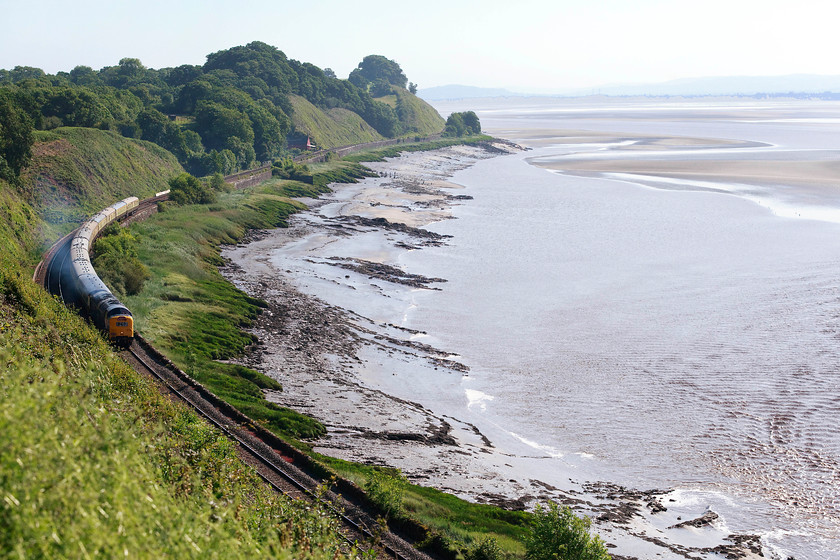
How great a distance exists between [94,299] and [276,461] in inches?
691

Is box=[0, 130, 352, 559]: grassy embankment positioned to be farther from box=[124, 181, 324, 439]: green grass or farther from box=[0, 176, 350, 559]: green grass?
box=[124, 181, 324, 439]: green grass

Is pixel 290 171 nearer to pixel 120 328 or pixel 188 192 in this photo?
pixel 188 192

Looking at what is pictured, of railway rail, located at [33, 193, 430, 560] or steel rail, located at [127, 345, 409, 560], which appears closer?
steel rail, located at [127, 345, 409, 560]

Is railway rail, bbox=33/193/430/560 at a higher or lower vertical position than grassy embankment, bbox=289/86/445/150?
lower

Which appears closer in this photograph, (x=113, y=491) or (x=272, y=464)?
(x=113, y=491)

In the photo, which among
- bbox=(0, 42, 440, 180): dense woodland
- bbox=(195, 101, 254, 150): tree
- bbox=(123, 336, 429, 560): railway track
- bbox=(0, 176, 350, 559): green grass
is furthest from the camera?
bbox=(195, 101, 254, 150): tree

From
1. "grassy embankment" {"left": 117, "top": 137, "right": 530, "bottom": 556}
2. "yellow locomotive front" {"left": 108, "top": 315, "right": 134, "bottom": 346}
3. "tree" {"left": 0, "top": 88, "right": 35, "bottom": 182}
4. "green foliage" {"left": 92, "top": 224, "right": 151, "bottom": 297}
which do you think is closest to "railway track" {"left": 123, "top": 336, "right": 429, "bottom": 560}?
"yellow locomotive front" {"left": 108, "top": 315, "right": 134, "bottom": 346}

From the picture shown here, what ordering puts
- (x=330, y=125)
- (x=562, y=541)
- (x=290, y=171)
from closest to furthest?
(x=562, y=541), (x=290, y=171), (x=330, y=125)

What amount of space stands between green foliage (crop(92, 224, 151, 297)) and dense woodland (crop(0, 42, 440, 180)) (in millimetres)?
18238

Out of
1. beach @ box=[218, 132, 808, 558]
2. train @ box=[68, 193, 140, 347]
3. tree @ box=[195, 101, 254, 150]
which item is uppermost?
tree @ box=[195, 101, 254, 150]

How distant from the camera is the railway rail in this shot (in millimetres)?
22406

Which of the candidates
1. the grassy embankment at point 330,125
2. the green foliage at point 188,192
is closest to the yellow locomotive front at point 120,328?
the green foliage at point 188,192

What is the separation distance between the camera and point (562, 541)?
70.4 feet

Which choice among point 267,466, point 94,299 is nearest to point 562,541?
point 267,466
